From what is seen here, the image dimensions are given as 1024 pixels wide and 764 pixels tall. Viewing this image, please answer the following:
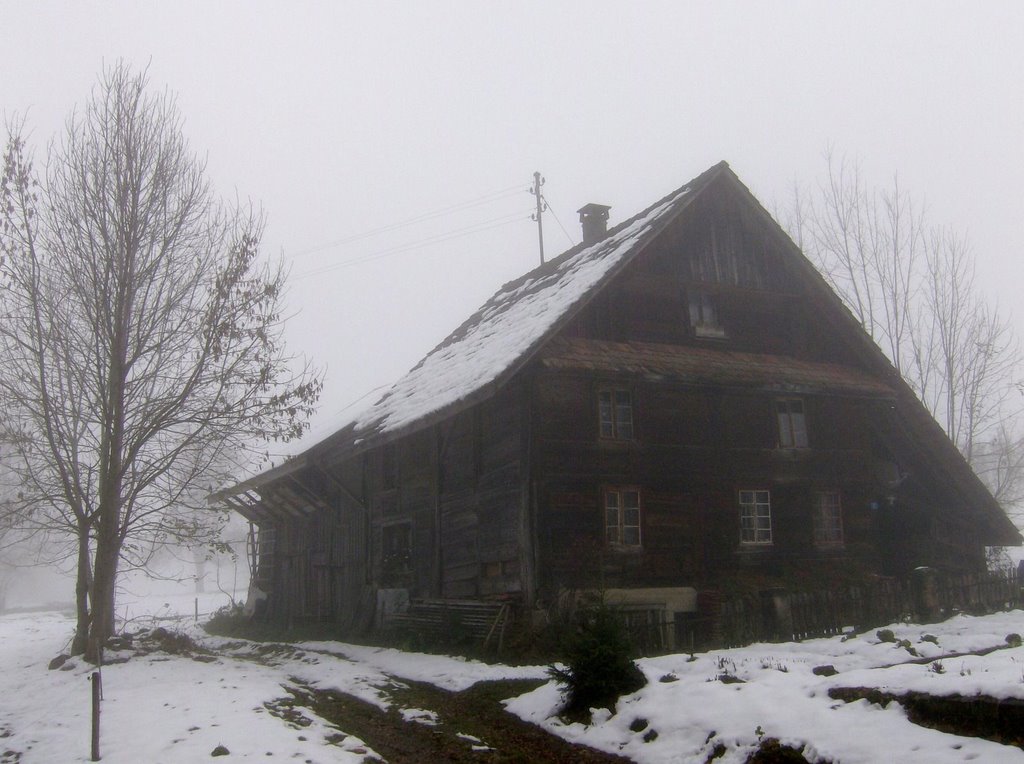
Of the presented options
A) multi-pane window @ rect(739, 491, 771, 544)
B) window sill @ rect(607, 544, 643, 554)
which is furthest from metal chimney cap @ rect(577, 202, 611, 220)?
window sill @ rect(607, 544, 643, 554)

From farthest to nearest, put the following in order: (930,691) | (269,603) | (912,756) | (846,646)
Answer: (269,603)
(846,646)
(930,691)
(912,756)

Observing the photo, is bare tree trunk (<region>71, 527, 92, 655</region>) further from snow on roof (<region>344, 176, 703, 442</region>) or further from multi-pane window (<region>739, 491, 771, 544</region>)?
multi-pane window (<region>739, 491, 771, 544</region>)

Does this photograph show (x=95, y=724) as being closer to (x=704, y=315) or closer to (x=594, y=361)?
(x=594, y=361)

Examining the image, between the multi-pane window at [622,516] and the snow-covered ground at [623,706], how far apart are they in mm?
3056

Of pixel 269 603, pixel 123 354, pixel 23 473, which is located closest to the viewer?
pixel 23 473

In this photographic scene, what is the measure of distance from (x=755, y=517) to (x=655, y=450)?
2779 mm

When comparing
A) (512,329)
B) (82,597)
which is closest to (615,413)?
(512,329)

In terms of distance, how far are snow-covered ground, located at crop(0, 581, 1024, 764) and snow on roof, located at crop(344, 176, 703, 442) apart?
483 centimetres

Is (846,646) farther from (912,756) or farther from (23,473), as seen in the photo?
(23,473)

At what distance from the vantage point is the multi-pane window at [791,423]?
19.1 metres

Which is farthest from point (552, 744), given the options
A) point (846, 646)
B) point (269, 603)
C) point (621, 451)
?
point (269, 603)

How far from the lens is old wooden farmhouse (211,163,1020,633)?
634 inches

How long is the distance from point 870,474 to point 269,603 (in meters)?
17.2

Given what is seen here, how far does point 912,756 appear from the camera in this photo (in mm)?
6648
